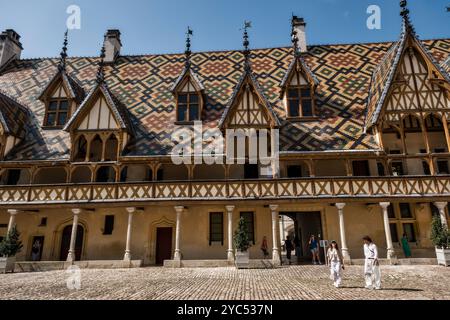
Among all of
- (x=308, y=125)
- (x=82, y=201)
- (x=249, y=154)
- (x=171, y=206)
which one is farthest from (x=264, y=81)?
(x=82, y=201)

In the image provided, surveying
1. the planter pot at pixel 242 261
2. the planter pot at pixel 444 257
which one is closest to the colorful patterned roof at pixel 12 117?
the planter pot at pixel 242 261

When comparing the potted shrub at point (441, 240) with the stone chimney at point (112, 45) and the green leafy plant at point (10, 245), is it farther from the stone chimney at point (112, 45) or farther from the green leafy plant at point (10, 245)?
the stone chimney at point (112, 45)

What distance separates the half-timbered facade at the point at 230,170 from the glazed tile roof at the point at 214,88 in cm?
14

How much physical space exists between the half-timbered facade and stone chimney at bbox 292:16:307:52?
18.9 ft

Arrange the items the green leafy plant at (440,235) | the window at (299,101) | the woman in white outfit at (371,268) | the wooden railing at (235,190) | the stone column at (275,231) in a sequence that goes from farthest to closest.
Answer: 1. the window at (299,101)
2. the wooden railing at (235,190)
3. the stone column at (275,231)
4. the green leafy plant at (440,235)
5. the woman in white outfit at (371,268)

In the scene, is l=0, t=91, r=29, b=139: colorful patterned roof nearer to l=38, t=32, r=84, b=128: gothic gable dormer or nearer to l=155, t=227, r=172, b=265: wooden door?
l=38, t=32, r=84, b=128: gothic gable dormer

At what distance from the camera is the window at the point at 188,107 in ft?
62.7

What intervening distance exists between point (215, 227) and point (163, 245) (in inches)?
125

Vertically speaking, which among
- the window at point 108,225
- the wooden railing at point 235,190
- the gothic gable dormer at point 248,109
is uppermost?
the gothic gable dormer at point 248,109

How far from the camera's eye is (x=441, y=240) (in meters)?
13.3

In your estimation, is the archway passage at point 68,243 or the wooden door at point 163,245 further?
the archway passage at point 68,243

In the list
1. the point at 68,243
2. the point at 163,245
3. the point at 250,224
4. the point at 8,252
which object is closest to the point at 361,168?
the point at 250,224

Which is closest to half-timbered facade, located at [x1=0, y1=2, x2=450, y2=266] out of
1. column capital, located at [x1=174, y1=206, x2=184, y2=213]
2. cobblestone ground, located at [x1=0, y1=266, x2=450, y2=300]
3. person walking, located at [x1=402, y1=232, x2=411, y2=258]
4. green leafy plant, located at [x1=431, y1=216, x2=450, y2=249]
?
column capital, located at [x1=174, y1=206, x2=184, y2=213]

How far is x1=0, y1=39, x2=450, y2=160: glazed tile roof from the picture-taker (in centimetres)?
1717
